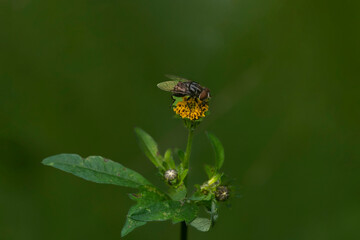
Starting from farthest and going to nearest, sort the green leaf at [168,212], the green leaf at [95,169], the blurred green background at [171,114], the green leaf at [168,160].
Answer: the blurred green background at [171,114] → the green leaf at [168,160] → the green leaf at [95,169] → the green leaf at [168,212]

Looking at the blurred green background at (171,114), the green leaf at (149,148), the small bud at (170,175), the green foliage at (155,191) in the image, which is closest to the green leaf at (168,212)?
the green foliage at (155,191)

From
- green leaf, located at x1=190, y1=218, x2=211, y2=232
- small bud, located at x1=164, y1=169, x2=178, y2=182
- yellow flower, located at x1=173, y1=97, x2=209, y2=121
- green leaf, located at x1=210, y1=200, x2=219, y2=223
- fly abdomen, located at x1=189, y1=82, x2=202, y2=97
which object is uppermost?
fly abdomen, located at x1=189, y1=82, x2=202, y2=97

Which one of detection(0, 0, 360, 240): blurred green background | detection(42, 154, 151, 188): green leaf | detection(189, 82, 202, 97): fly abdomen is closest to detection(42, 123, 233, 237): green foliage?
detection(42, 154, 151, 188): green leaf

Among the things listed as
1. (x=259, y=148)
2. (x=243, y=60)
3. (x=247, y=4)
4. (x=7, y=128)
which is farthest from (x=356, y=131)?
(x=7, y=128)

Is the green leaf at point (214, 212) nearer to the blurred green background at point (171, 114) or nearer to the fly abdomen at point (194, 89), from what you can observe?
the fly abdomen at point (194, 89)

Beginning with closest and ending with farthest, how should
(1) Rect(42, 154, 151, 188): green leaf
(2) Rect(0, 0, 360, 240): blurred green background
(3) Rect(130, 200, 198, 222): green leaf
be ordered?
(3) Rect(130, 200, 198, 222): green leaf
(1) Rect(42, 154, 151, 188): green leaf
(2) Rect(0, 0, 360, 240): blurred green background

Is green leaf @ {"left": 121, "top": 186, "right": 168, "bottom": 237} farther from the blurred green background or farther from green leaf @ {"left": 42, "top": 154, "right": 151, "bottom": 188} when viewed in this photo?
the blurred green background
